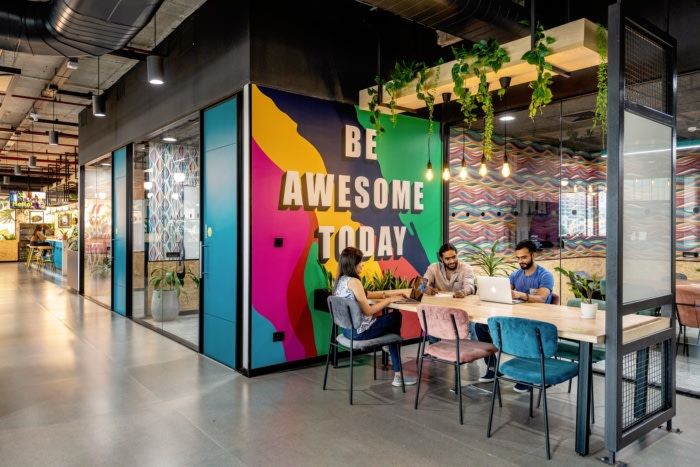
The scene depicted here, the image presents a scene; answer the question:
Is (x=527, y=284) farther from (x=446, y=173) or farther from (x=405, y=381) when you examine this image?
(x=446, y=173)

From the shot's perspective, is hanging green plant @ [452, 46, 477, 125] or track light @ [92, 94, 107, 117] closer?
hanging green plant @ [452, 46, 477, 125]

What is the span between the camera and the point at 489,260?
6305 millimetres

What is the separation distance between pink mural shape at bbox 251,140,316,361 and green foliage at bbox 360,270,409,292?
2.50 ft

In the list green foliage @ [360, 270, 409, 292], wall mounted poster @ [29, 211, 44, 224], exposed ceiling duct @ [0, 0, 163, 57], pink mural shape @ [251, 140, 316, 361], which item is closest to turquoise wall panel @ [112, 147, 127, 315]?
exposed ceiling duct @ [0, 0, 163, 57]

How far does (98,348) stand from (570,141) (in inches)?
242

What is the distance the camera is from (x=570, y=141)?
221 inches

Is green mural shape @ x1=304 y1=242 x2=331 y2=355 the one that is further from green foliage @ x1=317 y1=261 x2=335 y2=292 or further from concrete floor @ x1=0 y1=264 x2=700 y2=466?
concrete floor @ x1=0 y1=264 x2=700 y2=466

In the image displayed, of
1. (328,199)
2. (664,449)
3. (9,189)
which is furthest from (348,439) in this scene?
(9,189)

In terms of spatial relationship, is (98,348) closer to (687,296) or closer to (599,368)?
(599,368)

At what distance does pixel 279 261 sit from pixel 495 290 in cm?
221

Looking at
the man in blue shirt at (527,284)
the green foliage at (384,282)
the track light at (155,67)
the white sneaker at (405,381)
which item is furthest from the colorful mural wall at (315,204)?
the man in blue shirt at (527,284)

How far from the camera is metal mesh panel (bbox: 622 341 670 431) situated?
3.47 metres

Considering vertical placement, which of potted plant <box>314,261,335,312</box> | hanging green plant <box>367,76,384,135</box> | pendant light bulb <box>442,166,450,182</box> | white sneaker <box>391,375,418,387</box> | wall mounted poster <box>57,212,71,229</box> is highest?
hanging green plant <box>367,76,384,135</box>

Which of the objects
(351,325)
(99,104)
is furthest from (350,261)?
(99,104)
